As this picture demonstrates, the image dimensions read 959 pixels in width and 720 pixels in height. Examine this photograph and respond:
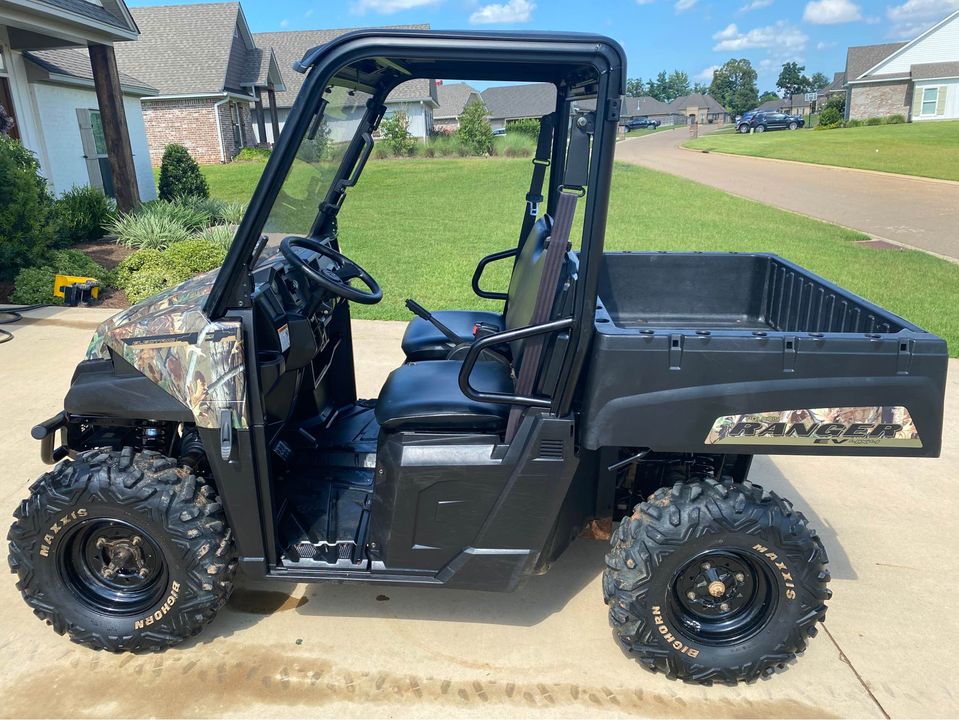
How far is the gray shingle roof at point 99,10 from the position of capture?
9.59 m

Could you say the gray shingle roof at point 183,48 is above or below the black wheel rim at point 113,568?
above

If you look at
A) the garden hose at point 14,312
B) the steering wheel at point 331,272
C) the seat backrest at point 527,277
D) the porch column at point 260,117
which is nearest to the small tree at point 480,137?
the garden hose at point 14,312

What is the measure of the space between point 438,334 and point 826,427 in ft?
6.43

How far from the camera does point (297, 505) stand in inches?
113

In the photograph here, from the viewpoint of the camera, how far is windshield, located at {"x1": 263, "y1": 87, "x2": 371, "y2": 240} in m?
2.46

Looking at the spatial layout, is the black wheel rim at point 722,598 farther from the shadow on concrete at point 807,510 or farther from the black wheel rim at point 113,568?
the black wheel rim at point 113,568

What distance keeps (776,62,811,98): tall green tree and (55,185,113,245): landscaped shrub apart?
373ft

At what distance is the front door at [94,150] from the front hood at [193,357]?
12166 millimetres

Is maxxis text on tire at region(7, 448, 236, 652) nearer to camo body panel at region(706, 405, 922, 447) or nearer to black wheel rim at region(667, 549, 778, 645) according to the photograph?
black wheel rim at region(667, 549, 778, 645)

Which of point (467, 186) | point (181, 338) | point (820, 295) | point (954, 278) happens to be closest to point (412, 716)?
point (181, 338)

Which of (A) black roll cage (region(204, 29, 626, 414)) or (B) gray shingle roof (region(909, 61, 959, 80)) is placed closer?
(A) black roll cage (region(204, 29, 626, 414))

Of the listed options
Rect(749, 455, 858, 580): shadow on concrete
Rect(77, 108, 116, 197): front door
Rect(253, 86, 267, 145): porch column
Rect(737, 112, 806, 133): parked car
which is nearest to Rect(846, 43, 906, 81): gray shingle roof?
Rect(737, 112, 806, 133): parked car

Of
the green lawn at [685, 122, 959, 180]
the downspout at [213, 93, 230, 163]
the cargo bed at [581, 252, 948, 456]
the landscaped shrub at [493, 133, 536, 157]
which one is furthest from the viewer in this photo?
the downspout at [213, 93, 230, 163]

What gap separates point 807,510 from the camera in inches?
140
